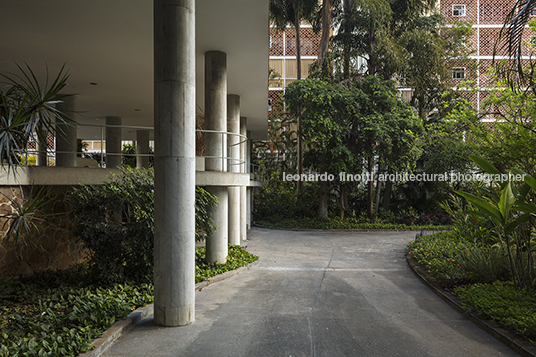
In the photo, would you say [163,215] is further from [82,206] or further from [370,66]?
[370,66]

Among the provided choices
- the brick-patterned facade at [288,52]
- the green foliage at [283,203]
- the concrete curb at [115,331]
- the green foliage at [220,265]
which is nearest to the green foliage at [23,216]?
the concrete curb at [115,331]

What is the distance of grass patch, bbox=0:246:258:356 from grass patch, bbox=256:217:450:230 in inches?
446

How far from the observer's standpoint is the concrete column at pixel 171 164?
5.23 meters

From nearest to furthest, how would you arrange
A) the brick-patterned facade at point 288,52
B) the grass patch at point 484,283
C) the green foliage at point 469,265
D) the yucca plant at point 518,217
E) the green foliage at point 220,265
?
the grass patch at point 484,283
the yucca plant at point 518,217
the green foliage at point 469,265
the green foliage at point 220,265
the brick-patterned facade at point 288,52

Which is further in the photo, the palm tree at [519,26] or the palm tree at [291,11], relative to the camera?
the palm tree at [291,11]

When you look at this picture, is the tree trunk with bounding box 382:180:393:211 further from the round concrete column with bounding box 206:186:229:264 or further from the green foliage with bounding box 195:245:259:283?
the round concrete column with bounding box 206:186:229:264

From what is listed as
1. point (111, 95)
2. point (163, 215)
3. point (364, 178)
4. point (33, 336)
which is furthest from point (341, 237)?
point (33, 336)

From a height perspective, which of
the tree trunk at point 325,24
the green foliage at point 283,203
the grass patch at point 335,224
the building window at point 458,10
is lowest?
the grass patch at point 335,224

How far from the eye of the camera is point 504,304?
5.58 m

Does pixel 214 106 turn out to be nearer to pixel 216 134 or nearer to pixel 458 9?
pixel 216 134

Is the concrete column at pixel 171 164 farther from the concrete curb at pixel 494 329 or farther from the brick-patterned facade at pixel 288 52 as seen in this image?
the brick-patterned facade at pixel 288 52

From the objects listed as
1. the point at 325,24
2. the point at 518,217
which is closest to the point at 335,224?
the point at 325,24

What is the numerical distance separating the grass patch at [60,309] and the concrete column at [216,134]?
3.46 ft

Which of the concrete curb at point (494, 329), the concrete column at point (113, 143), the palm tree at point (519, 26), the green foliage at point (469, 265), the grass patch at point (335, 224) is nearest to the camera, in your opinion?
the concrete curb at point (494, 329)
